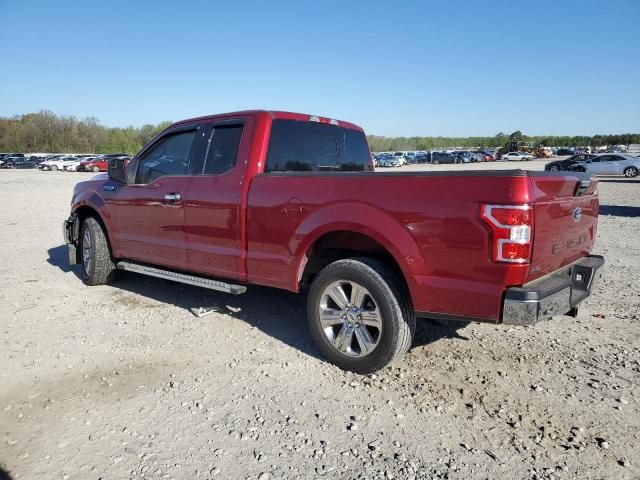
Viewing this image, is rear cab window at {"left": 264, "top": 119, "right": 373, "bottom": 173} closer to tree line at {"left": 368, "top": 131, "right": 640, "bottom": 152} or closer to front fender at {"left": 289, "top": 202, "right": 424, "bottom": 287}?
front fender at {"left": 289, "top": 202, "right": 424, "bottom": 287}

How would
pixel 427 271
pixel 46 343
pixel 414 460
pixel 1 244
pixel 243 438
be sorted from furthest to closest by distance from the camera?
pixel 1 244 → pixel 46 343 → pixel 427 271 → pixel 243 438 → pixel 414 460

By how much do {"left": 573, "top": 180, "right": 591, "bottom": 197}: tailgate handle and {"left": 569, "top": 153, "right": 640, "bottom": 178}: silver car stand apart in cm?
2860

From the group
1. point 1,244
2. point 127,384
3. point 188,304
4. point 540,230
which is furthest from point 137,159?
point 1,244

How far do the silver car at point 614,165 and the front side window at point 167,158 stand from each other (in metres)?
29.2

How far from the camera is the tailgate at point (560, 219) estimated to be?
3021mm

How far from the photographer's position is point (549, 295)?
10.0 ft

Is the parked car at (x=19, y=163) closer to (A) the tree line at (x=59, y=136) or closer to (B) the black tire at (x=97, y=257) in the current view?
(A) the tree line at (x=59, y=136)

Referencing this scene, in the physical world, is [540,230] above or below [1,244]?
above

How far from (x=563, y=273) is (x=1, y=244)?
943 centimetres

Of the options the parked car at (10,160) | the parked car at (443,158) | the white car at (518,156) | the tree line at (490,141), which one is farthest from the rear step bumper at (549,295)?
the tree line at (490,141)

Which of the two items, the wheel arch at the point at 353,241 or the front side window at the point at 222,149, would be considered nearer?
the wheel arch at the point at 353,241

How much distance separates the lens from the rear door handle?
4758 mm

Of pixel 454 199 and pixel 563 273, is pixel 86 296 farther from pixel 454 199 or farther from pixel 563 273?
pixel 563 273

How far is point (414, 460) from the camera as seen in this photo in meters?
2.67
